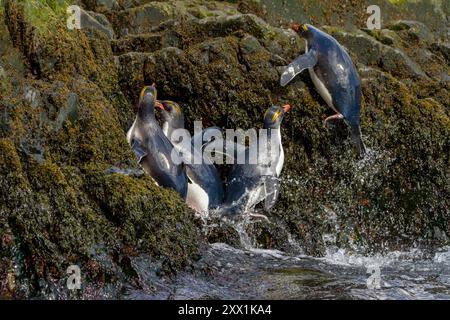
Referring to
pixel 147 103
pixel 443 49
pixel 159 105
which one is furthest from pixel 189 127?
pixel 443 49

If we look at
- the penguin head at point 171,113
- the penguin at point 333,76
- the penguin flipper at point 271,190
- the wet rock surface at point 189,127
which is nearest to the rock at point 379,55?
the wet rock surface at point 189,127

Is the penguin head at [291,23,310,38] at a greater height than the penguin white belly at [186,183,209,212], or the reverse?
the penguin head at [291,23,310,38]

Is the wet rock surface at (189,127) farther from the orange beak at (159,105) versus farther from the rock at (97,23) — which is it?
the orange beak at (159,105)

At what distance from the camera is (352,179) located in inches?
378

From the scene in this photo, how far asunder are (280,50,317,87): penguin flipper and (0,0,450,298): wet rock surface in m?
0.13

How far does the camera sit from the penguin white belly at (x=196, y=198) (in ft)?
29.3

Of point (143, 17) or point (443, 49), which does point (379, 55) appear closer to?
point (443, 49)

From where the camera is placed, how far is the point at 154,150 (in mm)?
8672

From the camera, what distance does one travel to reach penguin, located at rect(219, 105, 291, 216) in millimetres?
9125

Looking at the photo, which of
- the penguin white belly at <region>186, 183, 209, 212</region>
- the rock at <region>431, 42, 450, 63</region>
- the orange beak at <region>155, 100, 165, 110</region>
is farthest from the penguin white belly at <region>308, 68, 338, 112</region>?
the rock at <region>431, 42, 450, 63</region>

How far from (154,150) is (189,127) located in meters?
1.24

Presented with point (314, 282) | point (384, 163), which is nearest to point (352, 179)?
point (384, 163)

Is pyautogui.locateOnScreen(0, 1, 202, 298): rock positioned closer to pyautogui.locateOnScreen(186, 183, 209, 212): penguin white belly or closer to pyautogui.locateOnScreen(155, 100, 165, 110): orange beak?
pyautogui.locateOnScreen(155, 100, 165, 110): orange beak

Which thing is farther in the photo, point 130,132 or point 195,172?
point 195,172
